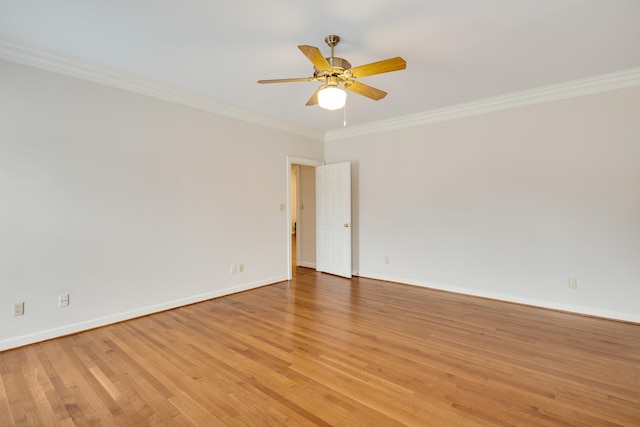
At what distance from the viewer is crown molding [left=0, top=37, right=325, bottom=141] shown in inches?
100

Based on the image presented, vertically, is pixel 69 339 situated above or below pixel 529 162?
below

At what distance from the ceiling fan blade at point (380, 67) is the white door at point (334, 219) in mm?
2758

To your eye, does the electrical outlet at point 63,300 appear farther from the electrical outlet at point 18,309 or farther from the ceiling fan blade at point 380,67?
the ceiling fan blade at point 380,67

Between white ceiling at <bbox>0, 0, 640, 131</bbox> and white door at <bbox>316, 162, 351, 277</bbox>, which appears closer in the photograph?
white ceiling at <bbox>0, 0, 640, 131</bbox>

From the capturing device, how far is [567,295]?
11.4 feet

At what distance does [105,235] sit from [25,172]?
0.82 m

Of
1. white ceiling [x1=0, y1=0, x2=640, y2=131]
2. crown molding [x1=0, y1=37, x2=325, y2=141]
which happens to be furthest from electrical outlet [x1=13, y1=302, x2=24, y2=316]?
white ceiling [x1=0, y1=0, x2=640, y2=131]

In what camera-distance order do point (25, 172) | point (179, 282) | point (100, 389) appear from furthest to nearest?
point (179, 282)
point (25, 172)
point (100, 389)

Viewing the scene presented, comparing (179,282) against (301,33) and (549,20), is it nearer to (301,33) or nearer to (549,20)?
(301,33)

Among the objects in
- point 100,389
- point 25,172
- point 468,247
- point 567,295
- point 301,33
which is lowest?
point 100,389

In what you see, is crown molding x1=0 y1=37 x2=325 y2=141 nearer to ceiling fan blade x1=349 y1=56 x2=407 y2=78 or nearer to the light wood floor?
ceiling fan blade x1=349 y1=56 x2=407 y2=78

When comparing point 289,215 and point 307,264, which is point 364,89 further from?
point 307,264

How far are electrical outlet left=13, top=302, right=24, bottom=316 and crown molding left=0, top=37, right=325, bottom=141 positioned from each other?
Result: 6.85 ft

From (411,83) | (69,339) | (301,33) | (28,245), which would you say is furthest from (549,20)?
(69,339)
